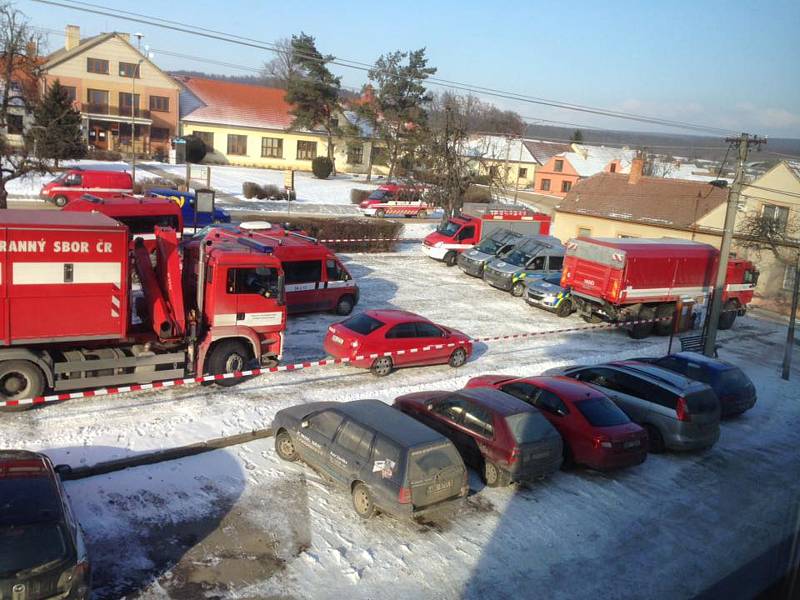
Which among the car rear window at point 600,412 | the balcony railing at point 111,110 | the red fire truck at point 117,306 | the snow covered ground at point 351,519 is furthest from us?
the balcony railing at point 111,110

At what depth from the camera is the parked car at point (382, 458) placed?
938cm

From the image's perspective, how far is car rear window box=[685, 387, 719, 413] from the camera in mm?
13661

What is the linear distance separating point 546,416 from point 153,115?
183 ft

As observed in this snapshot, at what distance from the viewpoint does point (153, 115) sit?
197 ft

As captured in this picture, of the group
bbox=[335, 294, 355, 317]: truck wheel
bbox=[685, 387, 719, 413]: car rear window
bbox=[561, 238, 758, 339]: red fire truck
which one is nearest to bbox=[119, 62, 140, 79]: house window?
bbox=[335, 294, 355, 317]: truck wheel

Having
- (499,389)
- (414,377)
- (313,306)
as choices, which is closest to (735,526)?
(499,389)

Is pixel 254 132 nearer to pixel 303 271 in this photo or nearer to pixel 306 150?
pixel 306 150

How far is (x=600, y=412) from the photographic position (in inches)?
494

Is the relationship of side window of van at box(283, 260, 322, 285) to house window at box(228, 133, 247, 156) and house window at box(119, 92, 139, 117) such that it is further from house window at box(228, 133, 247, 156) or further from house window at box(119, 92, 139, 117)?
house window at box(228, 133, 247, 156)

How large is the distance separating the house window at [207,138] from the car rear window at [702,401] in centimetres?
5483

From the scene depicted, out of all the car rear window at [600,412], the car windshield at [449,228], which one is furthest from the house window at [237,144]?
the car rear window at [600,412]

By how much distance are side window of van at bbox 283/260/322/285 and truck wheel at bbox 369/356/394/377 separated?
4.82 meters

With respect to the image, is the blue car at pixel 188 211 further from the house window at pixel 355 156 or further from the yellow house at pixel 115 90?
the house window at pixel 355 156

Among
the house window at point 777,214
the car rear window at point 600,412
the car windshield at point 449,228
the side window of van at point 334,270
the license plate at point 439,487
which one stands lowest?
the license plate at point 439,487
